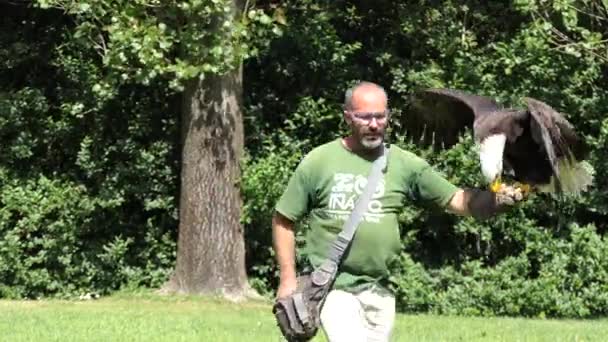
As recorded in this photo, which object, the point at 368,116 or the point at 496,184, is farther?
the point at 368,116

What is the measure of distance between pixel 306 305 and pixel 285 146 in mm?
9530

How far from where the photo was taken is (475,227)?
15.3 metres

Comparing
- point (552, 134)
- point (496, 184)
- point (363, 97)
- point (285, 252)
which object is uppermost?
point (363, 97)

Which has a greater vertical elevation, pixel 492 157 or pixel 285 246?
pixel 492 157

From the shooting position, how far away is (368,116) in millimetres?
5883

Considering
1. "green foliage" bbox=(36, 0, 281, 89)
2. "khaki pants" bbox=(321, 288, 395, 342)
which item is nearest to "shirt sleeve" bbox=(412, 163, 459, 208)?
"khaki pants" bbox=(321, 288, 395, 342)

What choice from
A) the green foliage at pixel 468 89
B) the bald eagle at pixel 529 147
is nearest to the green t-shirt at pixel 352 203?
the bald eagle at pixel 529 147

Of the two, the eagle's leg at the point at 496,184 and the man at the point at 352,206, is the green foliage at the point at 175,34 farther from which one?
the eagle's leg at the point at 496,184

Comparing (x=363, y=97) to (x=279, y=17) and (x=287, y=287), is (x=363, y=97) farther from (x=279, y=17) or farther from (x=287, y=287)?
(x=279, y=17)

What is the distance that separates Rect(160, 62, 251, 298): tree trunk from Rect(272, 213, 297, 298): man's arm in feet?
27.5

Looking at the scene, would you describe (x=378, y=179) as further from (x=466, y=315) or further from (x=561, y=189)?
(x=466, y=315)

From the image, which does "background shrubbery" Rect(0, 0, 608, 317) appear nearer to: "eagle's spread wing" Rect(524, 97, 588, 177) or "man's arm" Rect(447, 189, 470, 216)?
"man's arm" Rect(447, 189, 470, 216)

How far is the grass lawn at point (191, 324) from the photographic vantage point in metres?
10.5

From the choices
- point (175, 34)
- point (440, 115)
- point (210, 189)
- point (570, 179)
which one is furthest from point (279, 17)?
point (570, 179)
